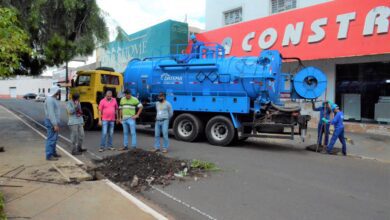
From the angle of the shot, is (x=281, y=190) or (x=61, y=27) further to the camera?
(x=61, y=27)

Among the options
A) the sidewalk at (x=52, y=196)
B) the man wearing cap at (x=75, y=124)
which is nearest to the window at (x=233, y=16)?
the man wearing cap at (x=75, y=124)

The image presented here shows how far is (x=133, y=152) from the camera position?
878cm

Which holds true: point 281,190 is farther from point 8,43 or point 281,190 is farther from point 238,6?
point 238,6

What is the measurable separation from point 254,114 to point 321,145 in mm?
Result: 2307

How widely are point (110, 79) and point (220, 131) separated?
19.1 feet

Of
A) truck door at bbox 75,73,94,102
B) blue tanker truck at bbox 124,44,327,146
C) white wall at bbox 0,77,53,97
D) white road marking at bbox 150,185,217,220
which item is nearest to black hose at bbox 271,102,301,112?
blue tanker truck at bbox 124,44,327,146

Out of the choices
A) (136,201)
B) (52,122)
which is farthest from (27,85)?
(136,201)

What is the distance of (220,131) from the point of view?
12.2m

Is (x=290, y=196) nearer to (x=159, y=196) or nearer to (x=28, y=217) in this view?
(x=159, y=196)

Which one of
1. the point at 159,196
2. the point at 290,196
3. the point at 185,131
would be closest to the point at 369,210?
the point at 290,196

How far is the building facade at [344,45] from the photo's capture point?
13.9m

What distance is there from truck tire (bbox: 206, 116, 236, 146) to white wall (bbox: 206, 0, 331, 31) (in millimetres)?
8718

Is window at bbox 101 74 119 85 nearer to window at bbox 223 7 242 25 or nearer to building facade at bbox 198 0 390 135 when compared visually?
building facade at bbox 198 0 390 135

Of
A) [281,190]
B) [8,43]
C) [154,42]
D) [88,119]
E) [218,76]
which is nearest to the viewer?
[8,43]
